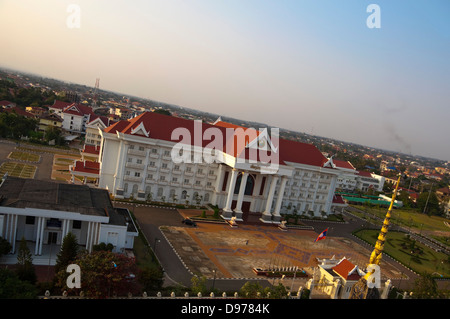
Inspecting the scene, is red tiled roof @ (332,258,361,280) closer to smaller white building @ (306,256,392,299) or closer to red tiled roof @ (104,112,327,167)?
smaller white building @ (306,256,392,299)

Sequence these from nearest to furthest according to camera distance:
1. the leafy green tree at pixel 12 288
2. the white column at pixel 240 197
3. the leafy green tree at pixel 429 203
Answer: the leafy green tree at pixel 12 288 < the white column at pixel 240 197 < the leafy green tree at pixel 429 203

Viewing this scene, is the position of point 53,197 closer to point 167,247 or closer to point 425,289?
point 167,247

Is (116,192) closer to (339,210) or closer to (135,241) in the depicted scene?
(135,241)

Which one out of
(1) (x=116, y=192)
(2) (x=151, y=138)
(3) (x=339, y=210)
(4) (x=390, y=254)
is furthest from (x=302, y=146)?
(1) (x=116, y=192)

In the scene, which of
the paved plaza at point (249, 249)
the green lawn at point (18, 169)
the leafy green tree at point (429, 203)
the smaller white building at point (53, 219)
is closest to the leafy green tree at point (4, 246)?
the smaller white building at point (53, 219)

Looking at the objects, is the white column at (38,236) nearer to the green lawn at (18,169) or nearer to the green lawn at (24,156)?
the green lawn at (18,169)
